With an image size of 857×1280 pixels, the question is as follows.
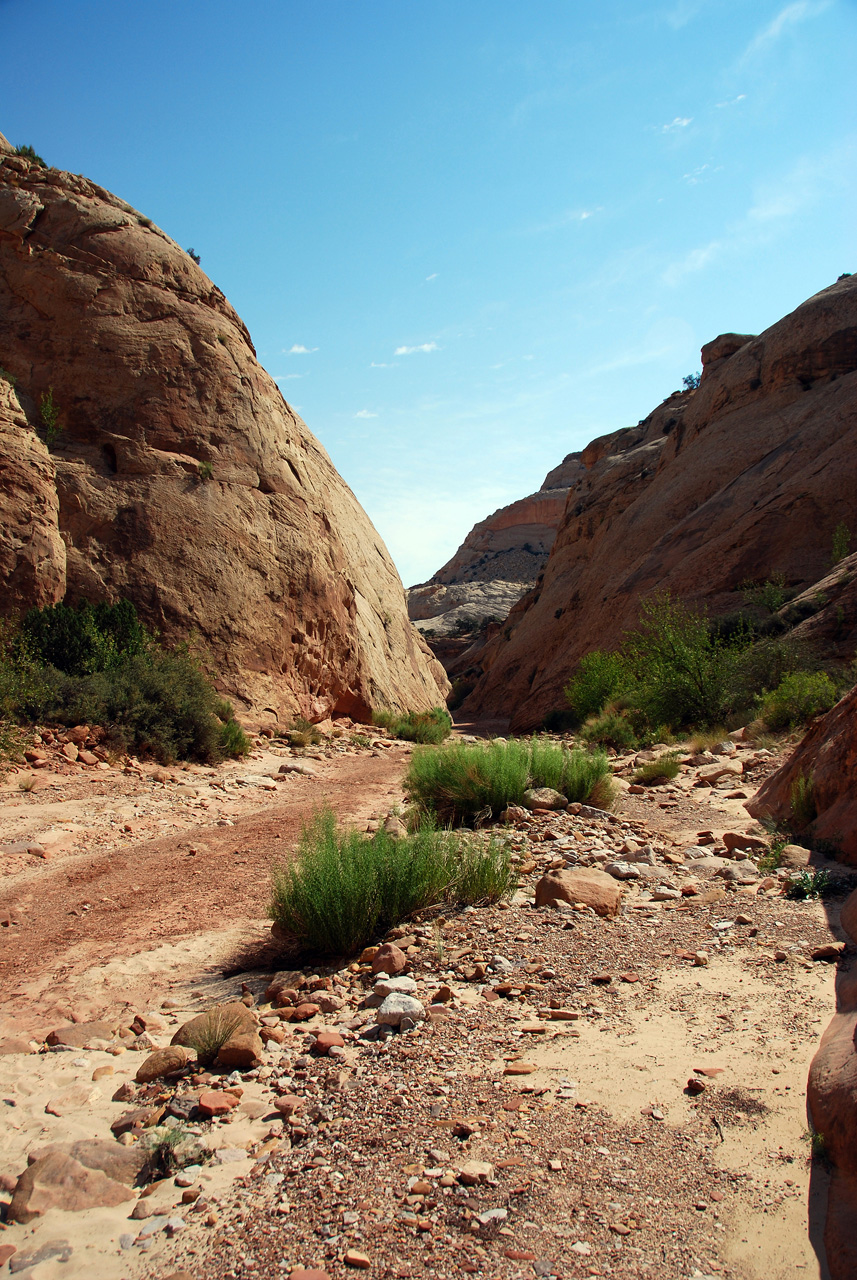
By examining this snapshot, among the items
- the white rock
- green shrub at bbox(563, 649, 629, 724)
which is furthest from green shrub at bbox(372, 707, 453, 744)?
the white rock

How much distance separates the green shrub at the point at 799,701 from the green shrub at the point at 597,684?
6800mm

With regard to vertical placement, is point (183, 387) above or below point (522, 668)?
above

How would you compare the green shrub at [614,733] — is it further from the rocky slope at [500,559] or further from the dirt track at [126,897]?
the rocky slope at [500,559]

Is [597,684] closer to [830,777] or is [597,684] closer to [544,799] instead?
[544,799]

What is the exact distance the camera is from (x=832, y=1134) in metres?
2.09

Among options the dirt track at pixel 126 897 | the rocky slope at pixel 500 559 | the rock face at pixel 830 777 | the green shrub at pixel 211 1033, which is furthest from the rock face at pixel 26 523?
the rocky slope at pixel 500 559

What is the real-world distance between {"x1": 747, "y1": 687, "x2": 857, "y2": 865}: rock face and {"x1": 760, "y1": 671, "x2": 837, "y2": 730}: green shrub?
391 cm

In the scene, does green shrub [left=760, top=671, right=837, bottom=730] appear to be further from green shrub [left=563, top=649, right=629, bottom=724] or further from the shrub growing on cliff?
the shrub growing on cliff

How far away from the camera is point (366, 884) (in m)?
4.37

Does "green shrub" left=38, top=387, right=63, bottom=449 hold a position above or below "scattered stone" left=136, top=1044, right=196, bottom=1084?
above

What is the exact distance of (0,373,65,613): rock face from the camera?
456 inches

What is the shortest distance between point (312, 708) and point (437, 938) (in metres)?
11.4

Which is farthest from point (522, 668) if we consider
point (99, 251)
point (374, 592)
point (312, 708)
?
point (99, 251)

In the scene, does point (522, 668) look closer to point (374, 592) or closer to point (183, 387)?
point (374, 592)
